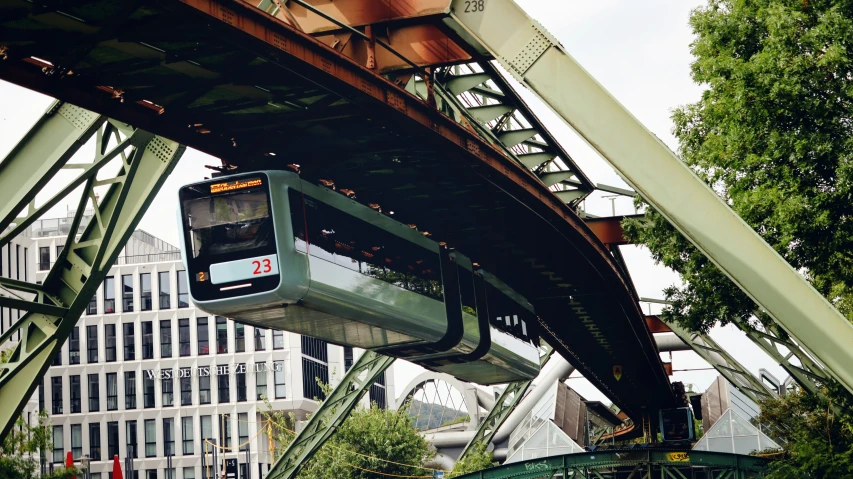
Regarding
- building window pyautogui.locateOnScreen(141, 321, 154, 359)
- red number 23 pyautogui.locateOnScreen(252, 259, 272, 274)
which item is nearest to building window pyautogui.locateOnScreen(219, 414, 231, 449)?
building window pyautogui.locateOnScreen(141, 321, 154, 359)

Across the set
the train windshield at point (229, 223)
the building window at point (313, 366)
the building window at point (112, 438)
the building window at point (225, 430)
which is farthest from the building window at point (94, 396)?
the train windshield at point (229, 223)

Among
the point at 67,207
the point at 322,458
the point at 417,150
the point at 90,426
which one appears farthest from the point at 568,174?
the point at 67,207

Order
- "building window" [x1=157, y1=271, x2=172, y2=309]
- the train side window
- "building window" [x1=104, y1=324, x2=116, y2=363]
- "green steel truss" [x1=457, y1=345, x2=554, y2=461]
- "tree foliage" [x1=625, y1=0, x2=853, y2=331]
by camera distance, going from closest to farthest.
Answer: "tree foliage" [x1=625, y1=0, x2=853, y2=331]
the train side window
"green steel truss" [x1=457, y1=345, x2=554, y2=461]
"building window" [x1=104, y1=324, x2=116, y2=363]
"building window" [x1=157, y1=271, x2=172, y2=309]

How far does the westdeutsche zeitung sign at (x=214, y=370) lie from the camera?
296 feet

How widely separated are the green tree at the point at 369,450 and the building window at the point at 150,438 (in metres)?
31.2

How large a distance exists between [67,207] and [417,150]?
8988 cm

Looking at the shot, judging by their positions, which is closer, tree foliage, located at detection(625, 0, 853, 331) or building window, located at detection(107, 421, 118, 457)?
tree foliage, located at detection(625, 0, 853, 331)

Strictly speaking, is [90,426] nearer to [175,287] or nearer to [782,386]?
[175,287]

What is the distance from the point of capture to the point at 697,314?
24.8m

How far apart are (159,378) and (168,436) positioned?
4465mm

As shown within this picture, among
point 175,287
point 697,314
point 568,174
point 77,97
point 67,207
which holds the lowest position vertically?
point 697,314

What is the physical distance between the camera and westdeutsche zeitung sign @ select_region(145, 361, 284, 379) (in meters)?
90.1

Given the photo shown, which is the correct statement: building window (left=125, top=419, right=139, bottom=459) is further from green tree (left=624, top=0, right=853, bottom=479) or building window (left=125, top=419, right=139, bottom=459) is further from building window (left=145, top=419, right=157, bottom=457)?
green tree (left=624, top=0, right=853, bottom=479)

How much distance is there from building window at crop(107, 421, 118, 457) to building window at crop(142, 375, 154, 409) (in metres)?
2.64
